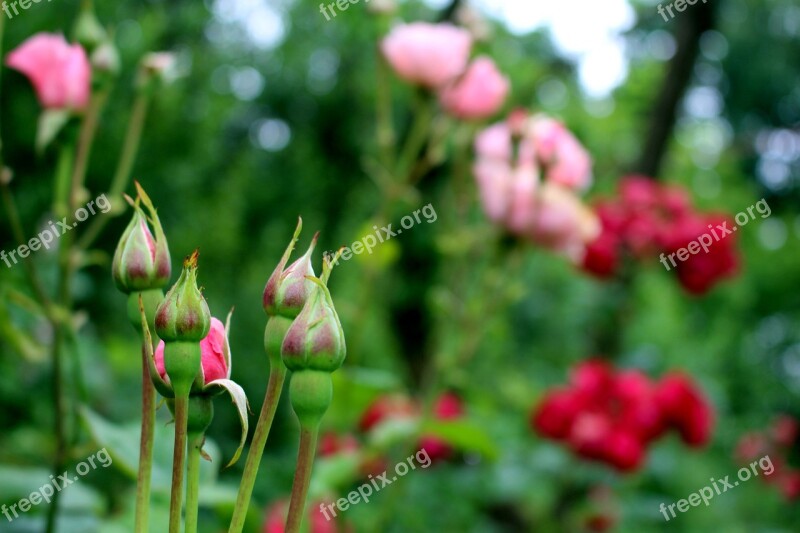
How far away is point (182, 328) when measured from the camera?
38 cm

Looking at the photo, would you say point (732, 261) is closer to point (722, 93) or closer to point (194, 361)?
point (194, 361)

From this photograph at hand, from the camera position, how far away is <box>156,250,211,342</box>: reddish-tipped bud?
0.38 metres

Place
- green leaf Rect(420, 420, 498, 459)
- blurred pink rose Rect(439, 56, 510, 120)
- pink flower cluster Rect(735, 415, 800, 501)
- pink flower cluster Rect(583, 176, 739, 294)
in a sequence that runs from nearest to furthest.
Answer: green leaf Rect(420, 420, 498, 459), blurred pink rose Rect(439, 56, 510, 120), pink flower cluster Rect(583, 176, 739, 294), pink flower cluster Rect(735, 415, 800, 501)

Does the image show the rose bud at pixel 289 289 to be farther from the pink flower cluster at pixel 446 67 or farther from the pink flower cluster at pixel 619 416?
the pink flower cluster at pixel 619 416

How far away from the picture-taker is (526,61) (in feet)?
11.6

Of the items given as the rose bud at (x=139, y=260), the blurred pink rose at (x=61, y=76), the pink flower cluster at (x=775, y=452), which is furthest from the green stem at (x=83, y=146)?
the pink flower cluster at (x=775, y=452)

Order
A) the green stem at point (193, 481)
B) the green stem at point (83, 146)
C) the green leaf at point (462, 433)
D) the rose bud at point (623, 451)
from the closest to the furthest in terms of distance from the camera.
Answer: the green stem at point (193, 481)
the green stem at point (83, 146)
the green leaf at point (462, 433)
the rose bud at point (623, 451)

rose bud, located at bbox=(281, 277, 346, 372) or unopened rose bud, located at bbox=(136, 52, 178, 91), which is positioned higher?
rose bud, located at bbox=(281, 277, 346, 372)

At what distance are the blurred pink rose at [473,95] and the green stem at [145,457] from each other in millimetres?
1026

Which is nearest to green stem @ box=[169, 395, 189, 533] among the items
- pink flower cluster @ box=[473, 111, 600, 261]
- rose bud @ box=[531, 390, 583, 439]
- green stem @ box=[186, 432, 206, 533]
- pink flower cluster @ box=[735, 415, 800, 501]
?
green stem @ box=[186, 432, 206, 533]

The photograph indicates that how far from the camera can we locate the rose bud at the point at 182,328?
1.24 ft

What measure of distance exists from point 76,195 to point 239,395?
22.6 inches

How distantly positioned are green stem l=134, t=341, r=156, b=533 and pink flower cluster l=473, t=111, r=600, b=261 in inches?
38.8

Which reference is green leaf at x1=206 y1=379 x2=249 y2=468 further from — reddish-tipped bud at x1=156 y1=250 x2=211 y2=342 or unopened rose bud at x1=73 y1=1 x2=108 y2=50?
unopened rose bud at x1=73 y1=1 x2=108 y2=50
